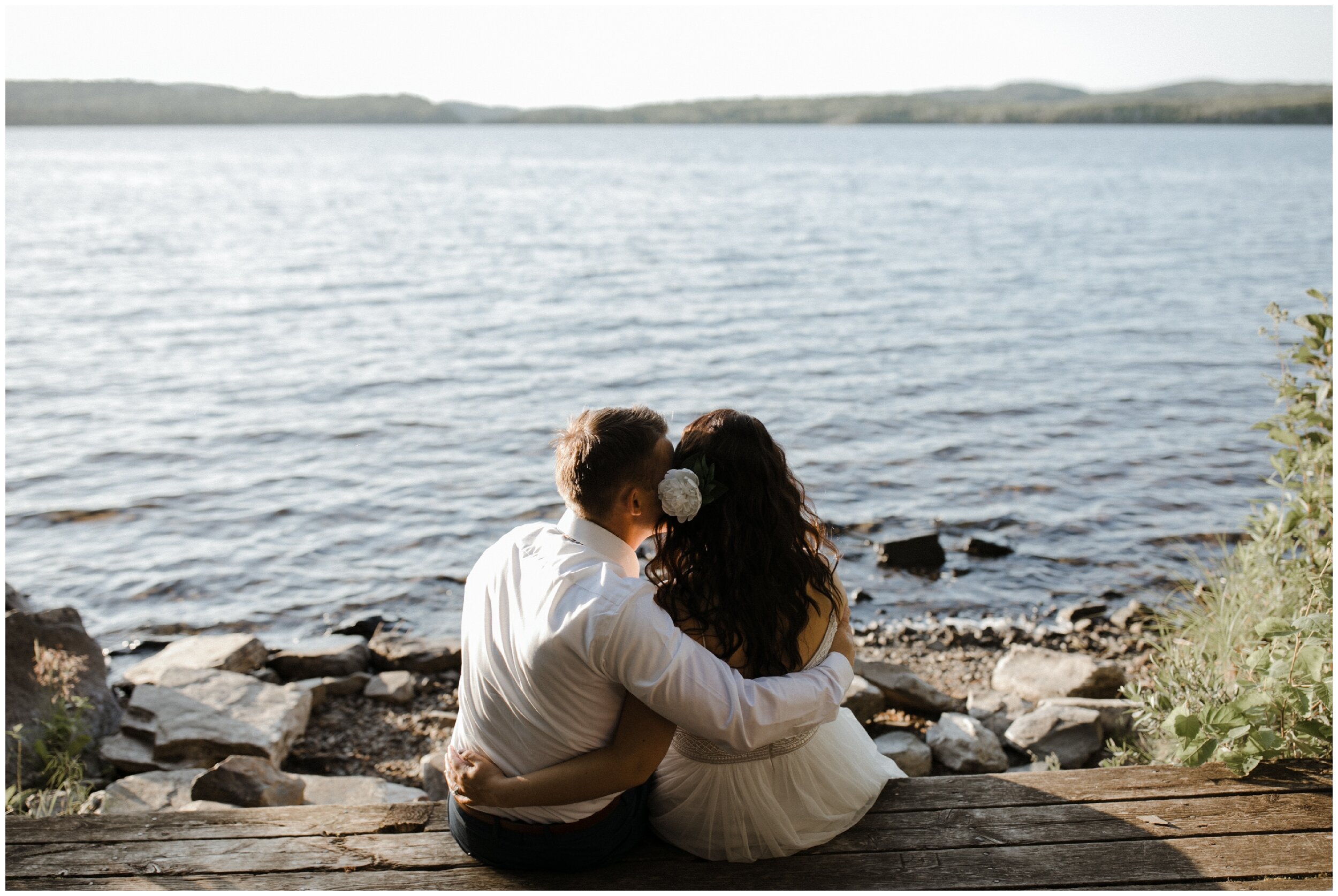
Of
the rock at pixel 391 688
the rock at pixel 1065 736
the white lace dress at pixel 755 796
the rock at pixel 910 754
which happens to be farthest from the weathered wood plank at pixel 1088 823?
the rock at pixel 391 688

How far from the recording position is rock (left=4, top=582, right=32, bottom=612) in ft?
20.2

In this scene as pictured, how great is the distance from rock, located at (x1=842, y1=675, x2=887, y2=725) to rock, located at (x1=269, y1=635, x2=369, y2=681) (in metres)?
3.25

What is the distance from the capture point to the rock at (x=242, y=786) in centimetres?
463

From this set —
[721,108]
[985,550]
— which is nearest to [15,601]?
[985,550]

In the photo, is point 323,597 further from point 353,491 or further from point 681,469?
point 681,469

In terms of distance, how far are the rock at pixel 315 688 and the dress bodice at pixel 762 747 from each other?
12.6 ft

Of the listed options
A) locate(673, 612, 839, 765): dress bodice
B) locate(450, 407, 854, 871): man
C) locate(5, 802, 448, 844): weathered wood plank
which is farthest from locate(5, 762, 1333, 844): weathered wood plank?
locate(450, 407, 854, 871): man

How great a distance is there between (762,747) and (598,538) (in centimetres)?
84

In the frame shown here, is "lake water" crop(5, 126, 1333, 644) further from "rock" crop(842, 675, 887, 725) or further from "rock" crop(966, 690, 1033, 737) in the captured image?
"rock" crop(842, 675, 887, 725)

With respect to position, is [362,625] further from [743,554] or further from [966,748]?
[743,554]

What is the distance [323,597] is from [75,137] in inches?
3874

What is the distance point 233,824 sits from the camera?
3.39m

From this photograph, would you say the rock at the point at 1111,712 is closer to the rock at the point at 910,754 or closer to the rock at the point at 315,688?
the rock at the point at 910,754

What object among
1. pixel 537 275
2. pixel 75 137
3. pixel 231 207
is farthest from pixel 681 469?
pixel 75 137
